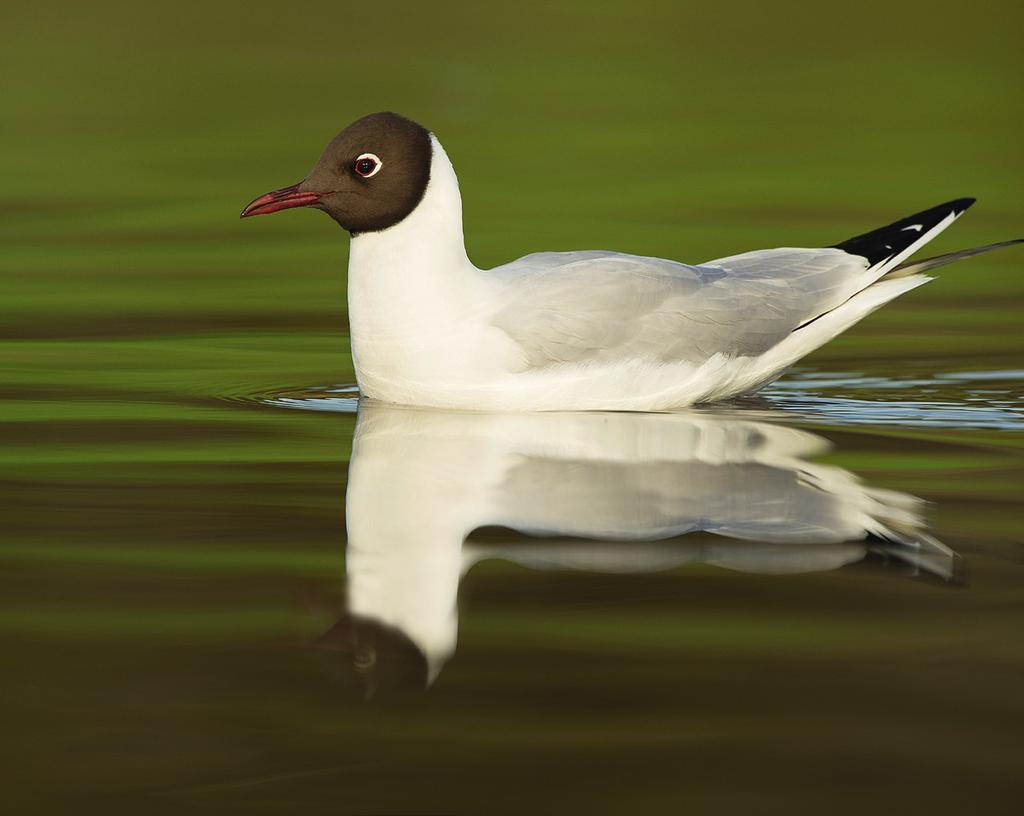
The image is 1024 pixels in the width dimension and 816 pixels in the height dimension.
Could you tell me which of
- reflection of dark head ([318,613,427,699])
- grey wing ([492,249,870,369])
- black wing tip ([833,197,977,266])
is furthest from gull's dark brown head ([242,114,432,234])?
reflection of dark head ([318,613,427,699])

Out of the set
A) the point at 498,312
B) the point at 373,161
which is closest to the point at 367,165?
the point at 373,161

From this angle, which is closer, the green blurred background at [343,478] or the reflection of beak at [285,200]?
the green blurred background at [343,478]

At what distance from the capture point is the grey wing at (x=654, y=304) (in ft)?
24.0

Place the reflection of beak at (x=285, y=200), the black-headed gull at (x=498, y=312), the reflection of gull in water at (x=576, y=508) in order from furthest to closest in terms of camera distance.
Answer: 1. the reflection of beak at (x=285, y=200)
2. the black-headed gull at (x=498, y=312)
3. the reflection of gull in water at (x=576, y=508)

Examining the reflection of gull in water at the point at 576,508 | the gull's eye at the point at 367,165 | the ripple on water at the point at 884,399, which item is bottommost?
the reflection of gull in water at the point at 576,508

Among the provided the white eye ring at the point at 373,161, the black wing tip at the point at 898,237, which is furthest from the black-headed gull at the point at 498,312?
the black wing tip at the point at 898,237

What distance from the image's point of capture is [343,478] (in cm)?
620

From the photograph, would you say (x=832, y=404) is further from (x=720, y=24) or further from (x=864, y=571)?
(x=720, y=24)

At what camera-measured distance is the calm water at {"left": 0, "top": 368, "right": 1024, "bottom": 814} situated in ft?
11.9

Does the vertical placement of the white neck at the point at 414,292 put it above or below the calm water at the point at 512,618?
above

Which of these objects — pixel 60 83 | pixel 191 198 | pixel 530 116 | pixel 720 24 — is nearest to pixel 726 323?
pixel 191 198

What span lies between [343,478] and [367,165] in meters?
1.74

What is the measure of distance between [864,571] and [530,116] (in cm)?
1356

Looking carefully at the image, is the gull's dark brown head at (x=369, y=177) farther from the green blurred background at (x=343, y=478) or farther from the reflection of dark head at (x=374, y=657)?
the reflection of dark head at (x=374, y=657)
